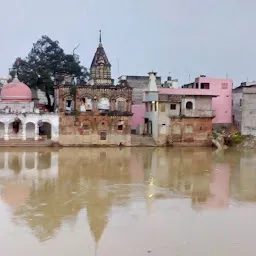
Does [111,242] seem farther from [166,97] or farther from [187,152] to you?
[166,97]

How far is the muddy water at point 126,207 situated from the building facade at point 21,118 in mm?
7798

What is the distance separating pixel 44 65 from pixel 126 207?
28931 mm

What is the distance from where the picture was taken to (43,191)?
1850 centimetres

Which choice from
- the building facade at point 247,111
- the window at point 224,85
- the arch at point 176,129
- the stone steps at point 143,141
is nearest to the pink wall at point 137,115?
the stone steps at point 143,141

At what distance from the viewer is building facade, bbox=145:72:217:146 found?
37.2m

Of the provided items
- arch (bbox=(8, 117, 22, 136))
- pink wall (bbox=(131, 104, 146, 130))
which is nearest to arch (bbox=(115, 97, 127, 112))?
pink wall (bbox=(131, 104, 146, 130))

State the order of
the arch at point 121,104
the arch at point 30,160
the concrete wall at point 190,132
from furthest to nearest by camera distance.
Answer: the concrete wall at point 190,132, the arch at point 121,104, the arch at point 30,160

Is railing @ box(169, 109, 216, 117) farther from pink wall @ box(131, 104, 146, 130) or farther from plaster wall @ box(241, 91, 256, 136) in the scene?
pink wall @ box(131, 104, 146, 130)

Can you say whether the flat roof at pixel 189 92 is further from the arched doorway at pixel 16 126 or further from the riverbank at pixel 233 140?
the arched doorway at pixel 16 126

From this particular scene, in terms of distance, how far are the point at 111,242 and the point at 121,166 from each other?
549 inches

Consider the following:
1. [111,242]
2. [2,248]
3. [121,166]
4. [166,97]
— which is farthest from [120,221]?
[166,97]

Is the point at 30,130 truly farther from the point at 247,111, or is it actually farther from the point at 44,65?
the point at 247,111

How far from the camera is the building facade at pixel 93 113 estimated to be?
36.1 metres

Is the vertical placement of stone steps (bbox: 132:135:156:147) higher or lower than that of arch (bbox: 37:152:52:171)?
higher
